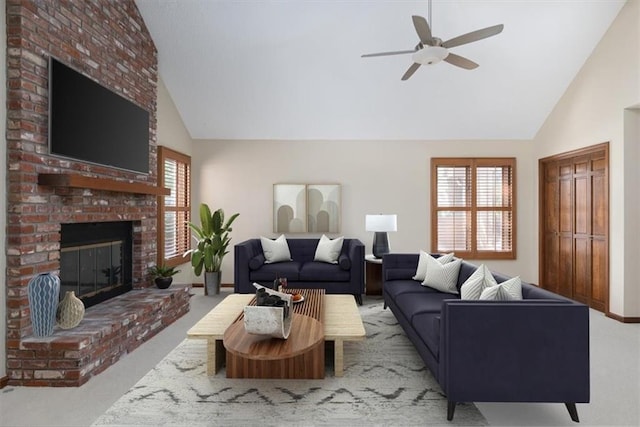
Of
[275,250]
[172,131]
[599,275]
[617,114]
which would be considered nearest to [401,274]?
[275,250]

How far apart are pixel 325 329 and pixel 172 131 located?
416 cm

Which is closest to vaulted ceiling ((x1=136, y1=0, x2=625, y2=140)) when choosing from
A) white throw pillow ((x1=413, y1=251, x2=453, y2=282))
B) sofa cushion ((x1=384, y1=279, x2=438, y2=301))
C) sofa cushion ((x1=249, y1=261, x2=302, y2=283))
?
sofa cushion ((x1=249, y1=261, x2=302, y2=283))

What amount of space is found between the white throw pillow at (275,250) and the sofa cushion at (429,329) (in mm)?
2792

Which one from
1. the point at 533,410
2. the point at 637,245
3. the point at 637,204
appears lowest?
the point at 533,410

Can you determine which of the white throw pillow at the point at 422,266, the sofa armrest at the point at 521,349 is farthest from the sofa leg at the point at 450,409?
the white throw pillow at the point at 422,266

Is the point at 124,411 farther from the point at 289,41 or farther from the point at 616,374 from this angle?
the point at 289,41

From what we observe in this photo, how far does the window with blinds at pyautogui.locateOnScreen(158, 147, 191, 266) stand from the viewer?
5.11 metres

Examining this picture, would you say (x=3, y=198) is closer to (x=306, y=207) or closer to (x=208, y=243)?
(x=208, y=243)

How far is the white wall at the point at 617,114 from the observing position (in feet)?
13.4

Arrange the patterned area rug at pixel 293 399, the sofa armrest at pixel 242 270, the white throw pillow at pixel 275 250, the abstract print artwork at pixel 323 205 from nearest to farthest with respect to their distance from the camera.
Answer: the patterned area rug at pixel 293 399 < the sofa armrest at pixel 242 270 < the white throw pillow at pixel 275 250 < the abstract print artwork at pixel 323 205

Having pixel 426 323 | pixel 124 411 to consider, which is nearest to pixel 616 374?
pixel 426 323

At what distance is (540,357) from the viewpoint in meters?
2.14

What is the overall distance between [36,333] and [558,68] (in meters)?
6.58

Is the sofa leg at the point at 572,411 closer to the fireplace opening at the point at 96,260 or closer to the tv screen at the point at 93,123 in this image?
the fireplace opening at the point at 96,260
